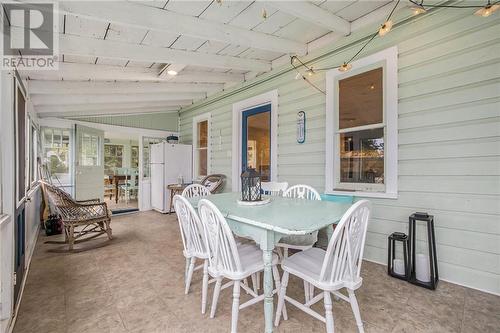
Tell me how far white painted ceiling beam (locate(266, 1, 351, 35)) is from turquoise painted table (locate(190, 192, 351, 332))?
181 cm

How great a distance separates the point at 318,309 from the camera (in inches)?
76.7

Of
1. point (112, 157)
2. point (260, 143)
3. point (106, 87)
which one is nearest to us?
point (106, 87)

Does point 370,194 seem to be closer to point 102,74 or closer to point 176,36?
point 176,36

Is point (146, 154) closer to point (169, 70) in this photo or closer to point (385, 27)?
point (169, 70)

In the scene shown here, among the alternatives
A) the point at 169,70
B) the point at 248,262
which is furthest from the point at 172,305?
the point at 169,70

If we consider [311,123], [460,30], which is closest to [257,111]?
[311,123]

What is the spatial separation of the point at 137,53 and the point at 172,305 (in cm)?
267

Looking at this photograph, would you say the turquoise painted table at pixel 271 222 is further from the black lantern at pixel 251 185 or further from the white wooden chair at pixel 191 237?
the white wooden chair at pixel 191 237

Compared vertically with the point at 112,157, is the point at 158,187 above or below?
below

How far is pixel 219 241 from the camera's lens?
5.29 feet

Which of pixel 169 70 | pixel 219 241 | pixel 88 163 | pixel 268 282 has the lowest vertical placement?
pixel 268 282

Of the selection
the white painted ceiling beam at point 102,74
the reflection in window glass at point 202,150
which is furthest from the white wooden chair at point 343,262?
the reflection in window glass at point 202,150

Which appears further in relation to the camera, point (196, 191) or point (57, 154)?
point (57, 154)

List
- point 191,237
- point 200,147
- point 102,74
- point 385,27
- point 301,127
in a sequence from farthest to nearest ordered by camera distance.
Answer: point 200,147
point 301,127
point 102,74
point 191,237
point 385,27
